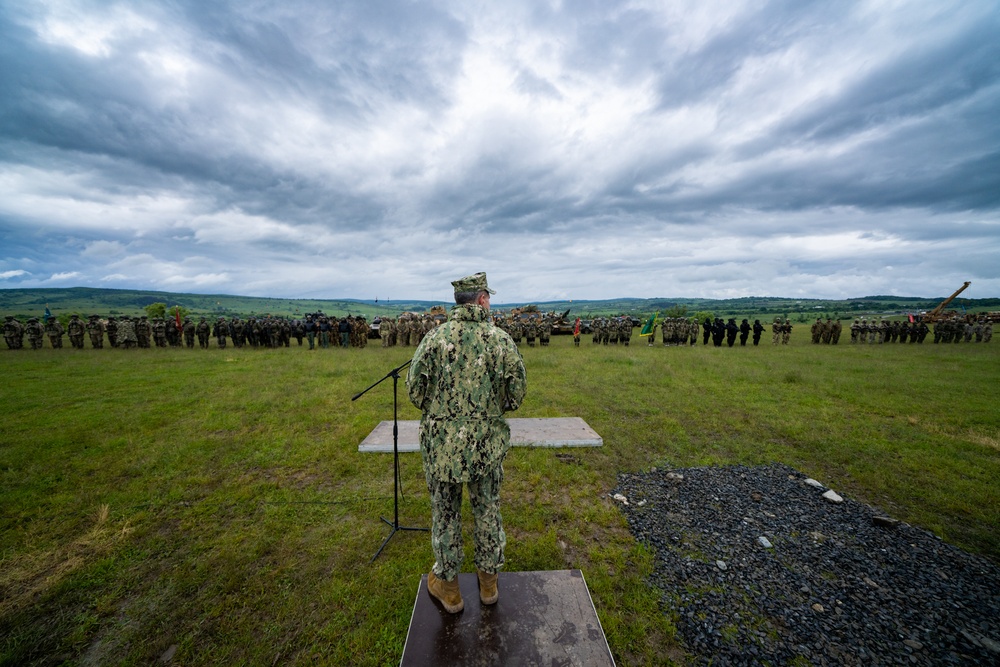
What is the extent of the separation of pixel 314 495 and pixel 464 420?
3.62 meters

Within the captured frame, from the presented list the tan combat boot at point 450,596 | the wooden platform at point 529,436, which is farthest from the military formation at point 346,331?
the tan combat boot at point 450,596

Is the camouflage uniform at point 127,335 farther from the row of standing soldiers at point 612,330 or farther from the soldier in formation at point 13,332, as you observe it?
the row of standing soldiers at point 612,330

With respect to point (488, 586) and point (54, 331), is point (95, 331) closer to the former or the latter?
point (54, 331)

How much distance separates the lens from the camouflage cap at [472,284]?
3000mm

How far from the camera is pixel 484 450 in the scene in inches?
115

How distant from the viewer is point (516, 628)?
291 cm

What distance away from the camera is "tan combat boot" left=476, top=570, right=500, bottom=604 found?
3.12 metres

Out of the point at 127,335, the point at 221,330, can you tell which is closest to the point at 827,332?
the point at 221,330

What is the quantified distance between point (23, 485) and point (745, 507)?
1008 cm

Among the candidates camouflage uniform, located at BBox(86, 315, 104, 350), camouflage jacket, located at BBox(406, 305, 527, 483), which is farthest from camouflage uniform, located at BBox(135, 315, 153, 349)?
camouflage jacket, located at BBox(406, 305, 527, 483)

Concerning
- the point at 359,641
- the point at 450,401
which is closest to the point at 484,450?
the point at 450,401

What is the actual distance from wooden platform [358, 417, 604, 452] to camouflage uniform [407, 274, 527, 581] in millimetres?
3562

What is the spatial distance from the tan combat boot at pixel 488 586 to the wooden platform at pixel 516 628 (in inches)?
2.9

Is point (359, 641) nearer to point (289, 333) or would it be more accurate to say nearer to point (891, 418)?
point (891, 418)
